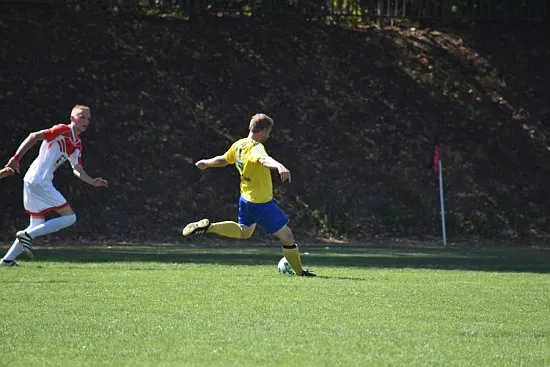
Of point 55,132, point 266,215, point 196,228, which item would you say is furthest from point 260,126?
point 55,132

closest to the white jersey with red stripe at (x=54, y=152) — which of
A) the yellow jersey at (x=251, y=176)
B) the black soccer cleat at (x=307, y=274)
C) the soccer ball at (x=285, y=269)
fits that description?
the yellow jersey at (x=251, y=176)

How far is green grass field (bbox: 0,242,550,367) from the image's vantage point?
7633 mm

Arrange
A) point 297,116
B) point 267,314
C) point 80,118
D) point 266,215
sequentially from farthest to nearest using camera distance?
point 297,116 < point 80,118 < point 266,215 < point 267,314

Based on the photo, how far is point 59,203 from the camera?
14570 millimetres

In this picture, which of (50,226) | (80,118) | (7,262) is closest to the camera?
(80,118)

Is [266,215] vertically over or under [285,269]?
over

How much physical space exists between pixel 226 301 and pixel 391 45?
21.2 metres

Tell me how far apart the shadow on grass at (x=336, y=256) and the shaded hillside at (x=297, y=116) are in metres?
2.70

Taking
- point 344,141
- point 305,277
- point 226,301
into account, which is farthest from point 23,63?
point 226,301

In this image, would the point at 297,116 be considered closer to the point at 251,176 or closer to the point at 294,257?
the point at 294,257

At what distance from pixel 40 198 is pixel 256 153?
3157mm

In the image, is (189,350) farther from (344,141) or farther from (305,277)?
(344,141)

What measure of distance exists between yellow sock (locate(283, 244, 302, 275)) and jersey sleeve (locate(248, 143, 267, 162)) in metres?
1.30

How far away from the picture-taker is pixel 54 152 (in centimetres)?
1454
